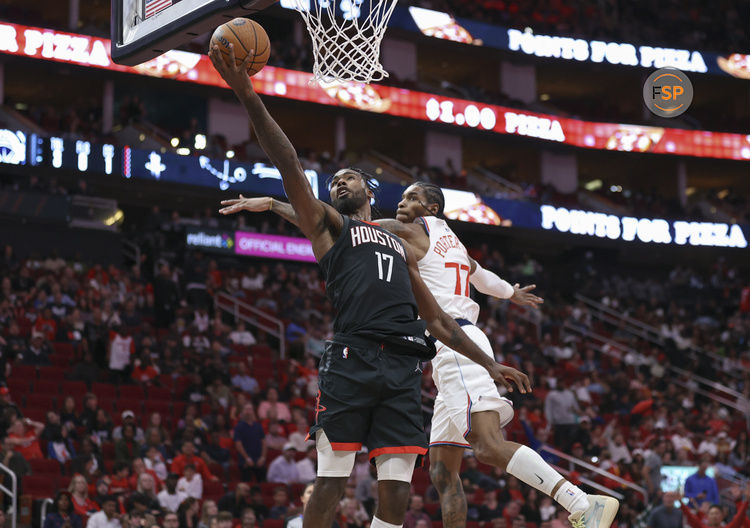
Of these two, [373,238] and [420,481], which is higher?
[373,238]

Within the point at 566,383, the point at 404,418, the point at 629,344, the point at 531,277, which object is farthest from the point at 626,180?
the point at 404,418

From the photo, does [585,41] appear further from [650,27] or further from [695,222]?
[695,222]

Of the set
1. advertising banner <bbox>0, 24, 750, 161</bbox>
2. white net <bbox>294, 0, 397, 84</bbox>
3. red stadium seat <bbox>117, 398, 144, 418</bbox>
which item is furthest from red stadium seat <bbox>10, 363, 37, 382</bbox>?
advertising banner <bbox>0, 24, 750, 161</bbox>

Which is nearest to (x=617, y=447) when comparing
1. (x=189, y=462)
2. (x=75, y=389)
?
(x=189, y=462)

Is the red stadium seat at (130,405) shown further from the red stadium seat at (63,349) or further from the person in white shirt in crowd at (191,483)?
the person in white shirt in crowd at (191,483)

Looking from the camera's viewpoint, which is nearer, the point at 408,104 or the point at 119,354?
the point at 119,354

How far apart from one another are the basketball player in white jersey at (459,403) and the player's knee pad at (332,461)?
131 cm

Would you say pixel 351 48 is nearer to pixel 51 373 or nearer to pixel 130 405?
pixel 130 405

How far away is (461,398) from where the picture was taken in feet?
23.2

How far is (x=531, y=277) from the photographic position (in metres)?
30.2

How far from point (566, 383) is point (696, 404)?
14.4 ft

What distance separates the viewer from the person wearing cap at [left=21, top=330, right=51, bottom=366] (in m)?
→ 15.8

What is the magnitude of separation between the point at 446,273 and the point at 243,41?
8.40 feet

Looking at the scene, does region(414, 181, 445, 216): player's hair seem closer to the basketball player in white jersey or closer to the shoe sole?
the basketball player in white jersey
